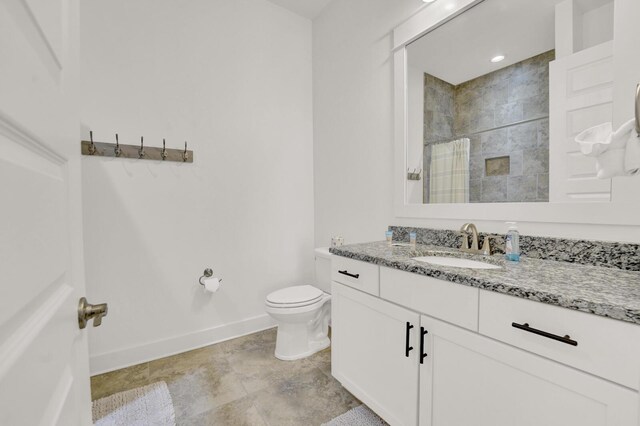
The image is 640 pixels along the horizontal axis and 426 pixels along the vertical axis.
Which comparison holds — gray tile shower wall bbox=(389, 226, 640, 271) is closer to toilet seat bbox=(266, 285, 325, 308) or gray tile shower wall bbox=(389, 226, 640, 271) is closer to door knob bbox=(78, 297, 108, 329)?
toilet seat bbox=(266, 285, 325, 308)

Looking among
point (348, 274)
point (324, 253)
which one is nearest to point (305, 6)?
point (324, 253)

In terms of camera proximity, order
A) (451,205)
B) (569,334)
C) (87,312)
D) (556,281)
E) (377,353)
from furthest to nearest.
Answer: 1. (451,205)
2. (377,353)
3. (556,281)
4. (569,334)
5. (87,312)

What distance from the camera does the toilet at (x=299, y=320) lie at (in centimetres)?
198

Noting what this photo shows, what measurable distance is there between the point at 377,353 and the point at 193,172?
1790mm

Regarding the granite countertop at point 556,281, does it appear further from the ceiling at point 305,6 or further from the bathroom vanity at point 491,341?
the ceiling at point 305,6

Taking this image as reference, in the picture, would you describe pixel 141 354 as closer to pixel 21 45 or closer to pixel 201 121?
pixel 201 121

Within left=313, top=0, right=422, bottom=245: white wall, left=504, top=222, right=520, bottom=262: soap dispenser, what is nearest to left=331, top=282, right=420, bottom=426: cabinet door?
left=504, top=222, right=520, bottom=262: soap dispenser

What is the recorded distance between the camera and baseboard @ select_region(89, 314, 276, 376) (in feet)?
6.20

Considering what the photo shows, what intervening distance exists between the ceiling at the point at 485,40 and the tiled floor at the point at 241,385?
6.45ft

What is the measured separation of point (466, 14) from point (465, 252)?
130cm

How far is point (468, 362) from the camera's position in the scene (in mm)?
1027

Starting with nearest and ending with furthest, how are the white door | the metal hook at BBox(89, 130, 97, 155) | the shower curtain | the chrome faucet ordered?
the white door, the chrome faucet, the shower curtain, the metal hook at BBox(89, 130, 97, 155)

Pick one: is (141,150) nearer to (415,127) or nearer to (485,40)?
(415,127)

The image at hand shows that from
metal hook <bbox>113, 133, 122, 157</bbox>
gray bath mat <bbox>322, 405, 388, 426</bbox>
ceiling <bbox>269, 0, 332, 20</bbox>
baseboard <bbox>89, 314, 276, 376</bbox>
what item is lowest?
gray bath mat <bbox>322, 405, 388, 426</bbox>
